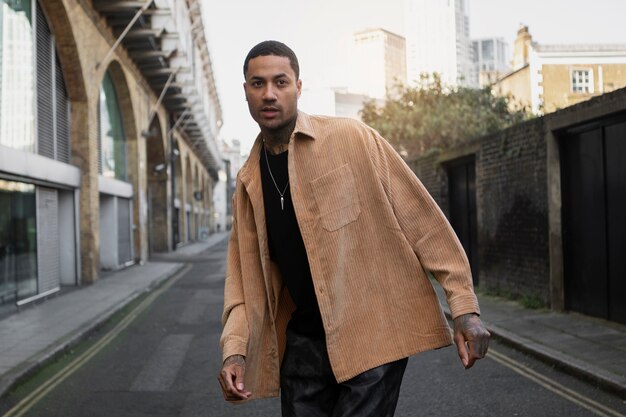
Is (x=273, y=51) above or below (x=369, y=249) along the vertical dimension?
above

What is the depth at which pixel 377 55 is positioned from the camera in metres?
71.1

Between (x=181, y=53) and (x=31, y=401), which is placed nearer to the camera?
(x=31, y=401)

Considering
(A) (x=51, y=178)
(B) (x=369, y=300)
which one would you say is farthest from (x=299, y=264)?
(A) (x=51, y=178)

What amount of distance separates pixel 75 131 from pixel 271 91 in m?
15.0

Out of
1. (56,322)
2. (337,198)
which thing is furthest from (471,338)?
(56,322)

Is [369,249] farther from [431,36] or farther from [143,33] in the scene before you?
[431,36]

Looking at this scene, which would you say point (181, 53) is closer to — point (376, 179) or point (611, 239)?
point (611, 239)

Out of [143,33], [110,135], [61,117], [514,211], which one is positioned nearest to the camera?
[514,211]

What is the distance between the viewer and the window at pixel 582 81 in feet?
106

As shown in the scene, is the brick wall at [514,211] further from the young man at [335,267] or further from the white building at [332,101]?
the white building at [332,101]

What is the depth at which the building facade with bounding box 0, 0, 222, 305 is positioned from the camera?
1224cm

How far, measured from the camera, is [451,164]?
14.9 m

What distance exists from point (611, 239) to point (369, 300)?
7.09 metres

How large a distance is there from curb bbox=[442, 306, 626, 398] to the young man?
151 inches
